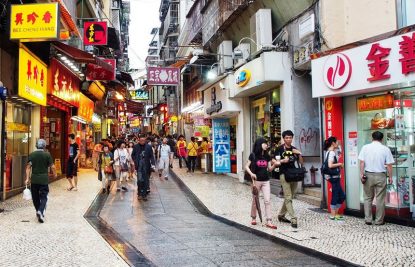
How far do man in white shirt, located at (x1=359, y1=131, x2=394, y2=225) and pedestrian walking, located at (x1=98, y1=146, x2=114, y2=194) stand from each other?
8.42 meters

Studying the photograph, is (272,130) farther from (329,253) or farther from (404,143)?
(329,253)

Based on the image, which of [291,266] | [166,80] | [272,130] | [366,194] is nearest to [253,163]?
[366,194]

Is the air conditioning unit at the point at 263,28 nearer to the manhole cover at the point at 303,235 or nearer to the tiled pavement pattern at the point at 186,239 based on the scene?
the tiled pavement pattern at the point at 186,239

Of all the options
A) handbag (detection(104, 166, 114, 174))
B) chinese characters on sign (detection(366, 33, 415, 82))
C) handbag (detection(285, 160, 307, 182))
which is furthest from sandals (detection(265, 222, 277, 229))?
handbag (detection(104, 166, 114, 174))

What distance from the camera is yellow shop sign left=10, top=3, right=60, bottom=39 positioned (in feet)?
35.3

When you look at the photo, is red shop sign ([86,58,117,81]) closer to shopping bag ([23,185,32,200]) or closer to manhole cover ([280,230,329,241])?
shopping bag ([23,185,32,200])

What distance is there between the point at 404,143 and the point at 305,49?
167 inches

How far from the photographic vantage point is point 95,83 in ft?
80.4

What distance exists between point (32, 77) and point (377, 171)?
10.3 meters

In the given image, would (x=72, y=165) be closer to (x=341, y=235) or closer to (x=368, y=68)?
(x=341, y=235)

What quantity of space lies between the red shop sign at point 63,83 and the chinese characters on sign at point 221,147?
6875 mm

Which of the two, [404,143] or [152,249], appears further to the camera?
[404,143]

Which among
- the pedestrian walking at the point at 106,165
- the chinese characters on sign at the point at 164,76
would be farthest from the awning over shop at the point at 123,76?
the pedestrian walking at the point at 106,165

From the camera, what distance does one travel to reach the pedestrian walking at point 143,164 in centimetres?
1289
